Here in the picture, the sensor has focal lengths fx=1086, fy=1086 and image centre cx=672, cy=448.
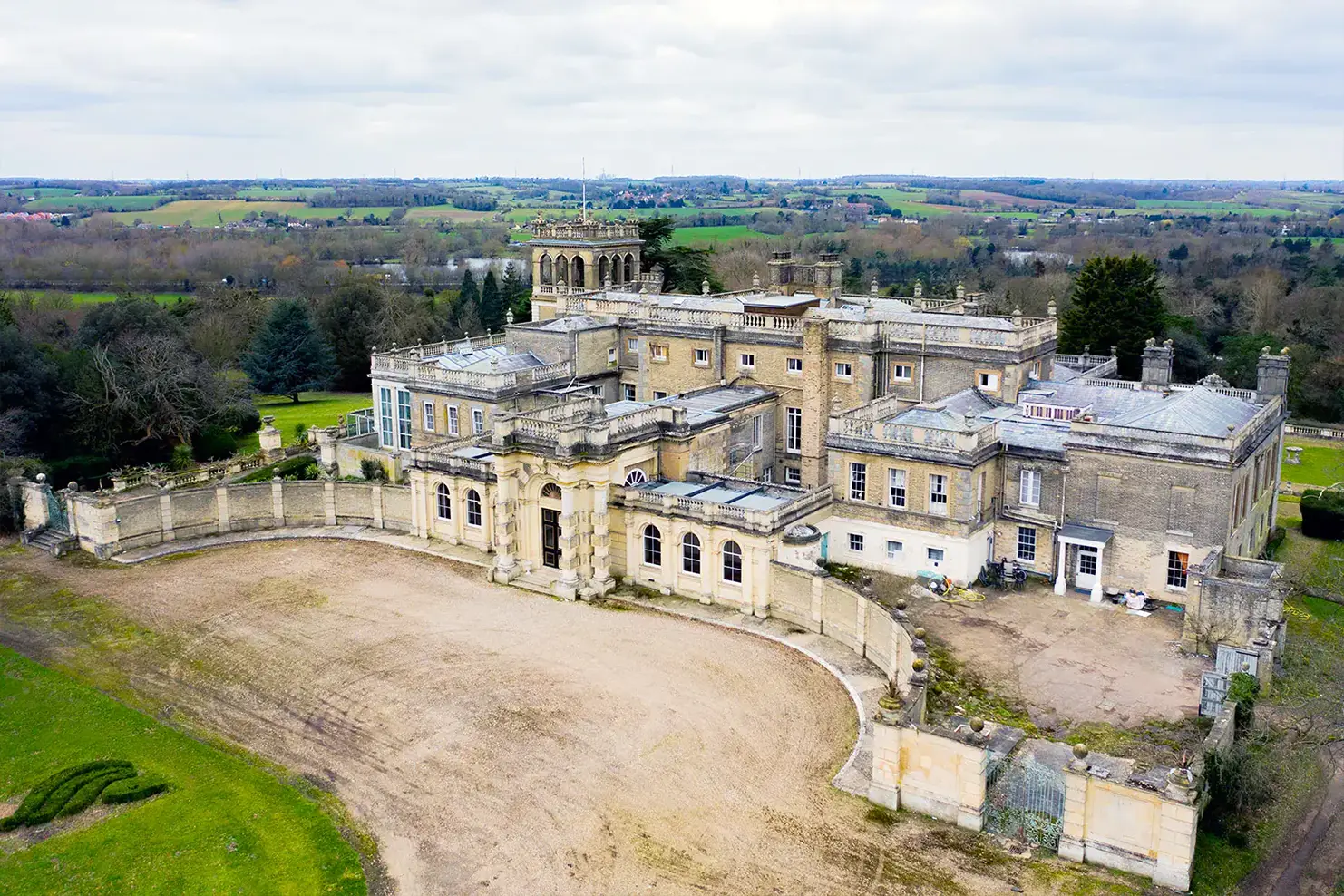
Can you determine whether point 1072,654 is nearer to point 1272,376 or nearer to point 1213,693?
point 1213,693

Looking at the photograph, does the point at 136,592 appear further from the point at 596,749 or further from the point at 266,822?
the point at 596,749

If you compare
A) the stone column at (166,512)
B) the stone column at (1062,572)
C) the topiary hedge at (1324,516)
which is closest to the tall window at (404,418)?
the stone column at (166,512)

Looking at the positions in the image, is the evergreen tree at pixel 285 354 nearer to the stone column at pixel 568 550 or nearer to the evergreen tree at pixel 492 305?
the evergreen tree at pixel 492 305

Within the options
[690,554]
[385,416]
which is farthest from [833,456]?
[385,416]

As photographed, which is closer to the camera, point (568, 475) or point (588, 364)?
point (568, 475)

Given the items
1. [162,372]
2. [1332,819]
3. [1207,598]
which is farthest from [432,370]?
[1332,819]

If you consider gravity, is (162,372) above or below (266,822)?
above

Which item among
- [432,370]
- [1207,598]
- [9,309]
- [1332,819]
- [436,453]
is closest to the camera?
[1332,819]
